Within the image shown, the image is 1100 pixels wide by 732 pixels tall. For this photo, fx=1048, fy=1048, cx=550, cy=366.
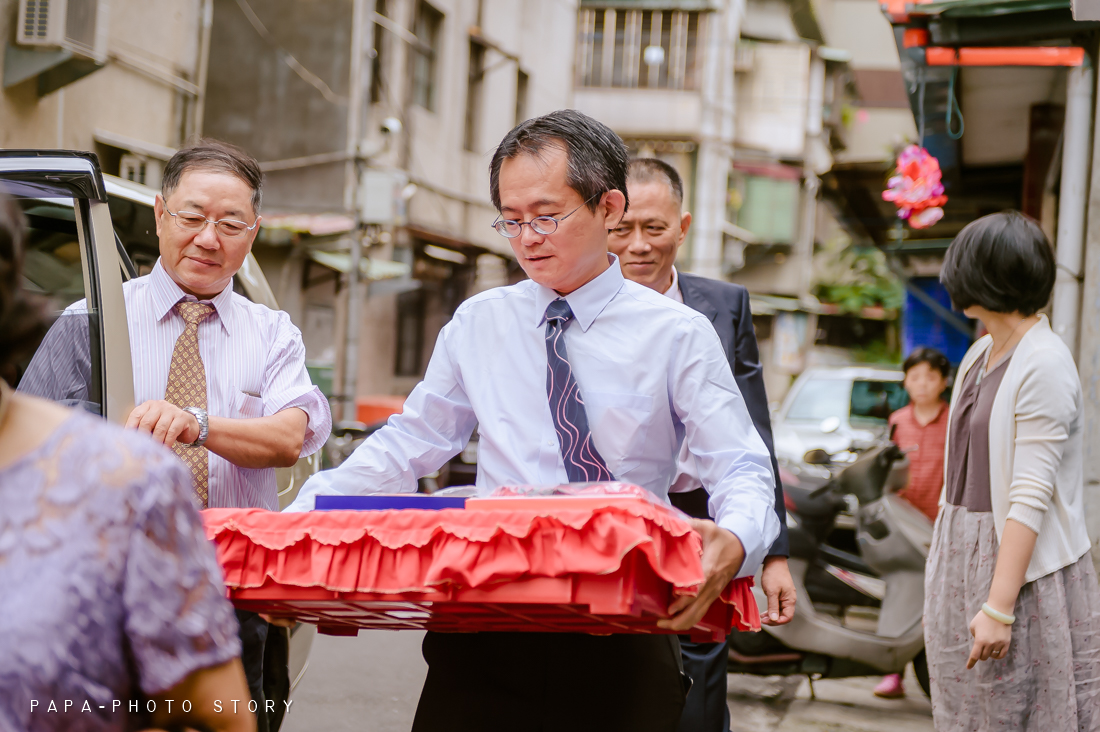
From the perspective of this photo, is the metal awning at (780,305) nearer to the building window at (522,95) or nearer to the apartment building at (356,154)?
the building window at (522,95)

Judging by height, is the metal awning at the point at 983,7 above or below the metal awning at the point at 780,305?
below

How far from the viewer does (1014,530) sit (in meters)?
2.46

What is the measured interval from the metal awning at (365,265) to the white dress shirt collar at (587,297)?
11.7 metres

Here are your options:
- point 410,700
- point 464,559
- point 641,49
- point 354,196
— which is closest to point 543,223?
point 464,559

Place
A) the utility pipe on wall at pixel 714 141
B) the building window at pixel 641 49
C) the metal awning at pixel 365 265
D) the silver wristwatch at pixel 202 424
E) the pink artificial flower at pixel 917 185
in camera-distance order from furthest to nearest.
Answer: the utility pipe on wall at pixel 714 141, the building window at pixel 641 49, the metal awning at pixel 365 265, the pink artificial flower at pixel 917 185, the silver wristwatch at pixel 202 424

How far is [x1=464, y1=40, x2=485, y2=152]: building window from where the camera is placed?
1856cm

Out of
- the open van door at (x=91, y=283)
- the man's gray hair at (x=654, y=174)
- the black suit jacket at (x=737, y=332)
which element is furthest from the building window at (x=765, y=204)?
the open van door at (x=91, y=283)

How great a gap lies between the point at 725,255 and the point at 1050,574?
78.5 ft

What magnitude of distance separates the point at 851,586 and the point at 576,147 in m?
3.95

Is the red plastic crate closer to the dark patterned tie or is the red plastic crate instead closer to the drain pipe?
the dark patterned tie

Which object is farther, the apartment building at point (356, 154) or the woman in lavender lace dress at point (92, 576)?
the apartment building at point (356, 154)

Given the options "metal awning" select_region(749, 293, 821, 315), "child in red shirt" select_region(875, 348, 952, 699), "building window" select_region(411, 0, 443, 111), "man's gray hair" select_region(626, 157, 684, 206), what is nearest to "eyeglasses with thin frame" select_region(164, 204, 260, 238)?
"man's gray hair" select_region(626, 157, 684, 206)

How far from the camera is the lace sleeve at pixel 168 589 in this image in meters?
1.06

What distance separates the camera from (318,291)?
49.0ft
